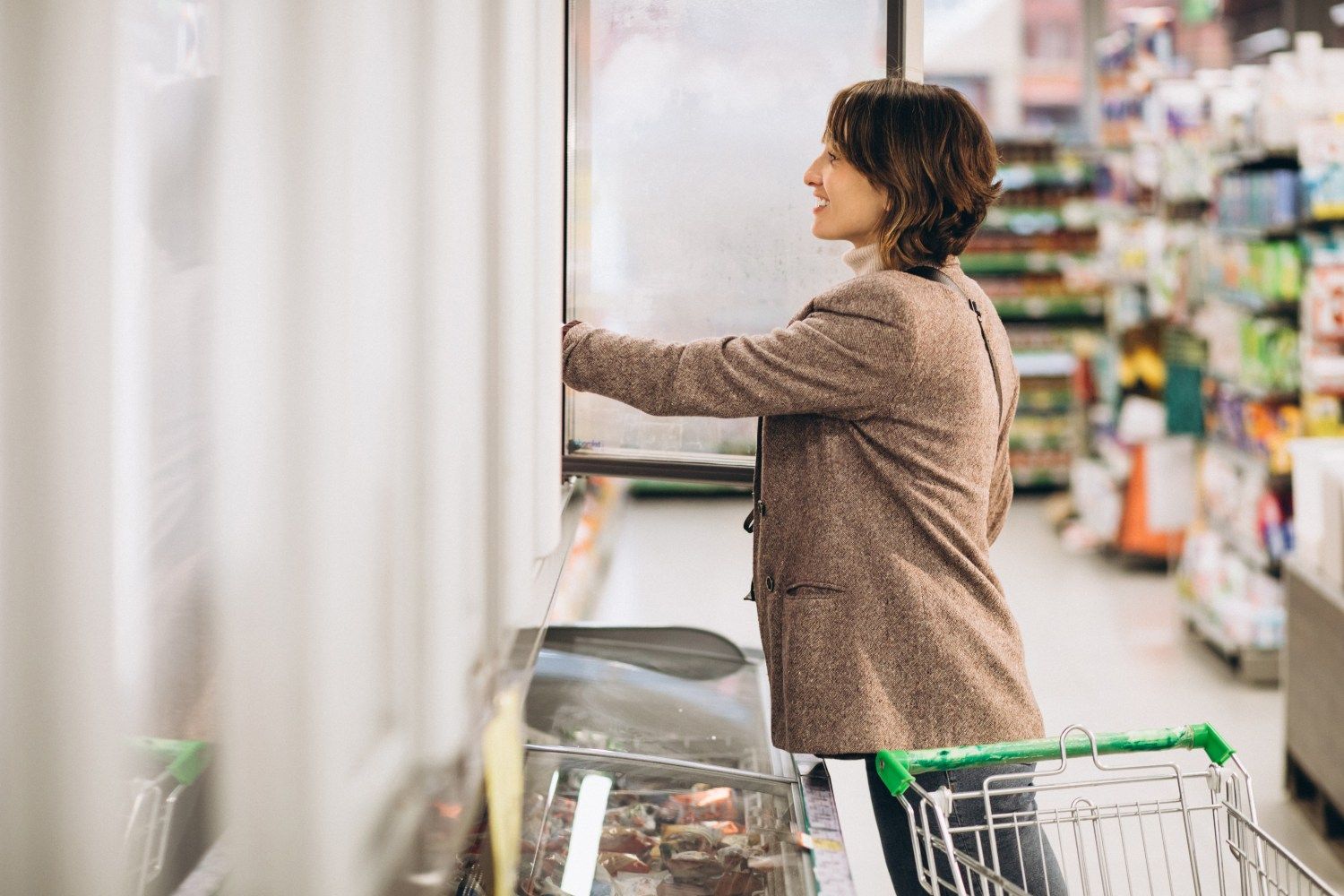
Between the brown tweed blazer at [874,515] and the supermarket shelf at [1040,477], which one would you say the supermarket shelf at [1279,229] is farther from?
the brown tweed blazer at [874,515]

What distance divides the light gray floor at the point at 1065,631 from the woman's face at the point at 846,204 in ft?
4.66

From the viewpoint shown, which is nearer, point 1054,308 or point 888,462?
point 888,462

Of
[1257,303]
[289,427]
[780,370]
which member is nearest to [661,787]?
[780,370]

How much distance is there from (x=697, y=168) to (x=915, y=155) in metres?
0.63

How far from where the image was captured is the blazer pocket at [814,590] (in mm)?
1722

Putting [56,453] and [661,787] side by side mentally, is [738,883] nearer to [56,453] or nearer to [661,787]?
[661,787]

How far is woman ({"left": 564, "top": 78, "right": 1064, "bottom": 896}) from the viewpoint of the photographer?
1.67m

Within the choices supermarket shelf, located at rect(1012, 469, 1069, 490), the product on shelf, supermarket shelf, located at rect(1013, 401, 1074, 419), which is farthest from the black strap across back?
supermarket shelf, located at rect(1013, 401, 1074, 419)

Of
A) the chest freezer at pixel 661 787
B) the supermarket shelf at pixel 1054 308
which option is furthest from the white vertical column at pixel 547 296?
the supermarket shelf at pixel 1054 308

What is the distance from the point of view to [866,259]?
1.77 metres

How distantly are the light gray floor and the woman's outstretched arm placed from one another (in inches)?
56.3

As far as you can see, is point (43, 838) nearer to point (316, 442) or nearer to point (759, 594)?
point (316, 442)

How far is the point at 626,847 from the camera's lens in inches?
69.4

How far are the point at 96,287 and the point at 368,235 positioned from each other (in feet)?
0.53
